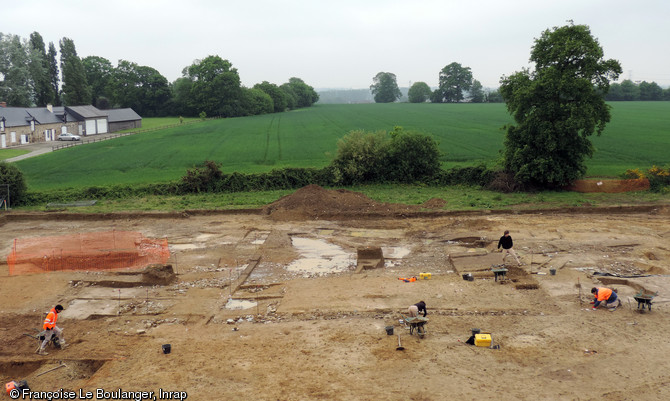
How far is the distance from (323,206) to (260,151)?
2458 cm

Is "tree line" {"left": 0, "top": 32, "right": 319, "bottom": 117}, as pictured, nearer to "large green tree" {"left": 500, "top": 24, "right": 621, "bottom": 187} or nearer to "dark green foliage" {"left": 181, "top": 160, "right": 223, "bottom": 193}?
"dark green foliage" {"left": 181, "top": 160, "right": 223, "bottom": 193}

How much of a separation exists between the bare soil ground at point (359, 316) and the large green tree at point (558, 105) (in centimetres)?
682

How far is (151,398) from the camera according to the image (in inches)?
450

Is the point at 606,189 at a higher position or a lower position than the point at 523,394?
higher

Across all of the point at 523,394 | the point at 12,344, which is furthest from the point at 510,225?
the point at 12,344

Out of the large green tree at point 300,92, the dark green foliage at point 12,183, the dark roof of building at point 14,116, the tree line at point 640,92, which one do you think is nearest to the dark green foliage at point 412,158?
the dark green foliage at point 12,183

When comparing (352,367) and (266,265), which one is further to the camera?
(266,265)

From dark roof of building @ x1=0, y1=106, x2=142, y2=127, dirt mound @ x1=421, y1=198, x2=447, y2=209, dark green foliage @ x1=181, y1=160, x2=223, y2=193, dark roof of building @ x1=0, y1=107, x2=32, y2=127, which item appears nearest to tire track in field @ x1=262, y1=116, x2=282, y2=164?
dark green foliage @ x1=181, y1=160, x2=223, y2=193

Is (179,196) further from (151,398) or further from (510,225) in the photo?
(151,398)

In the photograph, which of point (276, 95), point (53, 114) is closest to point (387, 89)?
point (276, 95)

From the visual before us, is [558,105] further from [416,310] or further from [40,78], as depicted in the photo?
[40,78]

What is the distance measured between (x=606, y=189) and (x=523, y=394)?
2648 cm

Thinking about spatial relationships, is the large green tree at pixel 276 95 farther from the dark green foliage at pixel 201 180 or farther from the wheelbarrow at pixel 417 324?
the wheelbarrow at pixel 417 324

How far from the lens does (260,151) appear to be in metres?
53.5
